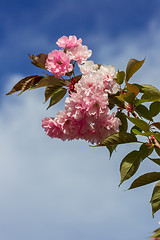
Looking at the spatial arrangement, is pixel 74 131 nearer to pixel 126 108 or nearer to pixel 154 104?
pixel 126 108

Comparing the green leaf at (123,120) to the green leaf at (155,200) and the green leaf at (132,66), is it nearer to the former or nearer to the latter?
the green leaf at (132,66)

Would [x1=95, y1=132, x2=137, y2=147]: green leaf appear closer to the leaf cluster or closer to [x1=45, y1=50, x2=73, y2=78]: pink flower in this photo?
the leaf cluster

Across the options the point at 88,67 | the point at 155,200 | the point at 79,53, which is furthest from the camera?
the point at 79,53

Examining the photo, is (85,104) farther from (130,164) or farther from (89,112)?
(130,164)

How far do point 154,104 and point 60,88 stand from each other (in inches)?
22.3

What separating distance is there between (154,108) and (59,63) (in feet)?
1.98

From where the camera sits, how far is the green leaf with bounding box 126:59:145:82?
6.07ft

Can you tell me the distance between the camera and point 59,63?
1948 millimetres

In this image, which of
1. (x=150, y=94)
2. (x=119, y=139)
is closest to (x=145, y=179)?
(x=119, y=139)

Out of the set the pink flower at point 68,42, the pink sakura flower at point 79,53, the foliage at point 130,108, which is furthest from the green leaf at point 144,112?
the pink flower at point 68,42

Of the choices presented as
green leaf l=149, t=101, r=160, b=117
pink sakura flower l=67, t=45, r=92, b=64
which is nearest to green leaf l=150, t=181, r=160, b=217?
green leaf l=149, t=101, r=160, b=117

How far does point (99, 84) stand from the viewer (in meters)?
1.75

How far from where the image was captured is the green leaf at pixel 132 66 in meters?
1.85

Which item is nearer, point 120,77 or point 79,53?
point 120,77
